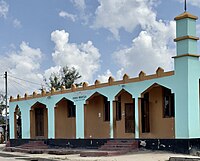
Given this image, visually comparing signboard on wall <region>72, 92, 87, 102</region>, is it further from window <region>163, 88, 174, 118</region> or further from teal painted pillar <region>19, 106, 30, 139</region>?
teal painted pillar <region>19, 106, 30, 139</region>

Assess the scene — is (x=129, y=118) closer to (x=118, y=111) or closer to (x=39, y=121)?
(x=118, y=111)

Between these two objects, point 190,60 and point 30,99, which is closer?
point 190,60

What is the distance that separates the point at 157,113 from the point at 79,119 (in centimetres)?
594

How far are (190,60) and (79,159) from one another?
717cm

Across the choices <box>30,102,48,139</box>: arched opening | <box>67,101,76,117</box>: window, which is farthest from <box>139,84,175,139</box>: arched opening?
<box>30,102,48,139</box>: arched opening

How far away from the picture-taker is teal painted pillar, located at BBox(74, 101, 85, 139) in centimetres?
2772

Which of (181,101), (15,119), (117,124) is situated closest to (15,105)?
(15,119)

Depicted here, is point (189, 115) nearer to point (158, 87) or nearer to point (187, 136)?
point (187, 136)

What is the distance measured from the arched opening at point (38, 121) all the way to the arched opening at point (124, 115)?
8431 mm

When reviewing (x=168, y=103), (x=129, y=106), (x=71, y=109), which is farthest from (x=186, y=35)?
(x=71, y=109)

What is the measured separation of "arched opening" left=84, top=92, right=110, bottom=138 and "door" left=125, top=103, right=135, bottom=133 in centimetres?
208

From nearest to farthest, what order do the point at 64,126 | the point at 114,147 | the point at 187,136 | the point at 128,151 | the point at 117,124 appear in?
the point at 187,136 → the point at 128,151 → the point at 114,147 → the point at 117,124 → the point at 64,126

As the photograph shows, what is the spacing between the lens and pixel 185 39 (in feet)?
67.5

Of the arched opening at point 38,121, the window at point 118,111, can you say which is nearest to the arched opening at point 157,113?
the window at point 118,111
